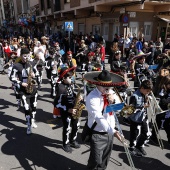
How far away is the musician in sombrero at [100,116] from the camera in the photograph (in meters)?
2.63

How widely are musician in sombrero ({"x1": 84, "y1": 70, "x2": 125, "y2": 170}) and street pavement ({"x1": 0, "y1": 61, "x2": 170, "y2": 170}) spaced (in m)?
0.90

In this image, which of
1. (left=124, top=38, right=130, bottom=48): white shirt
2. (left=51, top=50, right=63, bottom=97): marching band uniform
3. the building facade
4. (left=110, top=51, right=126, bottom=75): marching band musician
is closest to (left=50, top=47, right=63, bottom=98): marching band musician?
(left=51, top=50, right=63, bottom=97): marching band uniform

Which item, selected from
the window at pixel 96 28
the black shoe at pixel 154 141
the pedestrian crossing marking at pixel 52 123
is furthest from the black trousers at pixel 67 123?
the window at pixel 96 28

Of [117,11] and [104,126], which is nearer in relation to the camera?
[104,126]

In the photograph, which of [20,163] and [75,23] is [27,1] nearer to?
[75,23]

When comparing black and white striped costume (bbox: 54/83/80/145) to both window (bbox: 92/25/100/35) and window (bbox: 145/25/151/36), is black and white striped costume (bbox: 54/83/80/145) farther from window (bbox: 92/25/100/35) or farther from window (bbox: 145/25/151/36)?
window (bbox: 92/25/100/35)

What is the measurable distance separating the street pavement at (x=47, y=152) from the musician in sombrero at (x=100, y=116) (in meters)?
0.90

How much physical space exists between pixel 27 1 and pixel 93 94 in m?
43.4

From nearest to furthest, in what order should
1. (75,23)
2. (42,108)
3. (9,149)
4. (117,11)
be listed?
(9,149) → (42,108) → (117,11) → (75,23)

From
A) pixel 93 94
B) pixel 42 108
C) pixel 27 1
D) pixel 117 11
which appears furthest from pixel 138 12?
pixel 27 1

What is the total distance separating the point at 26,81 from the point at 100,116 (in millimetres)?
2756

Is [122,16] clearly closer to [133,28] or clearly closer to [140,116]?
[133,28]

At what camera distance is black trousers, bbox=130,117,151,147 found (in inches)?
146

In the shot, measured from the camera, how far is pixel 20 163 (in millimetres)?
3729
